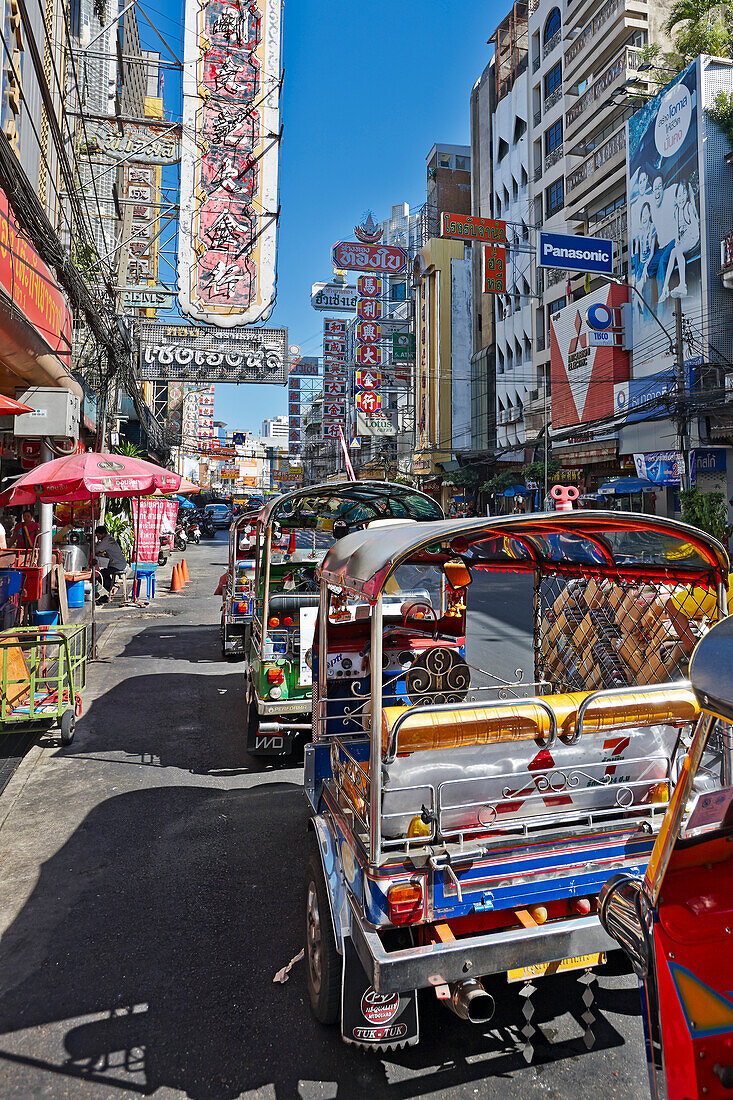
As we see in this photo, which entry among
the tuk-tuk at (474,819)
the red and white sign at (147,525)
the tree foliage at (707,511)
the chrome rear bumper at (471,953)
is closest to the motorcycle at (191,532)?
the red and white sign at (147,525)

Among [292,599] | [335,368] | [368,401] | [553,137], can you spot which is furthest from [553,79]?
[292,599]

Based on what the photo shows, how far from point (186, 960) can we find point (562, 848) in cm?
229

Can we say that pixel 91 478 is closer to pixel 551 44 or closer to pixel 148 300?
pixel 148 300

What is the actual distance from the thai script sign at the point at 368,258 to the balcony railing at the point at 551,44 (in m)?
13.7

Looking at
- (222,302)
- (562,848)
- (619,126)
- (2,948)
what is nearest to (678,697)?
(562,848)

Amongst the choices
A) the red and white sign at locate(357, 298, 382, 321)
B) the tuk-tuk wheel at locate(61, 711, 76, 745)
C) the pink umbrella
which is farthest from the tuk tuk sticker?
the red and white sign at locate(357, 298, 382, 321)

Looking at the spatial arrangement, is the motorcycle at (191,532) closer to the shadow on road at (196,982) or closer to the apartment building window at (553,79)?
the apartment building window at (553,79)

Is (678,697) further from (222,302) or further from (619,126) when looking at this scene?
(619,126)

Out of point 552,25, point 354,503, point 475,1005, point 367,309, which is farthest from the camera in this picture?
point 367,309

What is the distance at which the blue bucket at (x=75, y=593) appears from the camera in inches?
541

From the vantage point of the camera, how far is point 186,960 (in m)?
3.82

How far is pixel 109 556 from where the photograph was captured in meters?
16.8

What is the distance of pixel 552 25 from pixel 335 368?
23.8 m

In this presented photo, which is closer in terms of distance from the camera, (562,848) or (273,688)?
(562,848)
